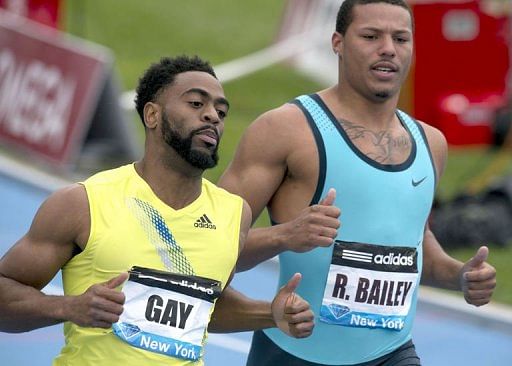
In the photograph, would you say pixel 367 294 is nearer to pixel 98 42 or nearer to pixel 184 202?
pixel 184 202

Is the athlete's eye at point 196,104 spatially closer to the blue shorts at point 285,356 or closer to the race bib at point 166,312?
the race bib at point 166,312

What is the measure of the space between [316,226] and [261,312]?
37 cm

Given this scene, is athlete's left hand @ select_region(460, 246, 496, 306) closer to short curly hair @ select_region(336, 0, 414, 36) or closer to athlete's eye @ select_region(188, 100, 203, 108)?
short curly hair @ select_region(336, 0, 414, 36)

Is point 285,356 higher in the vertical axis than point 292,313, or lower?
higher

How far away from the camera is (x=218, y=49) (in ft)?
74.2

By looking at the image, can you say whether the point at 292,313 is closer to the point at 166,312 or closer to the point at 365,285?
the point at 166,312

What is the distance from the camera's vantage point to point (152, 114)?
5383 millimetres

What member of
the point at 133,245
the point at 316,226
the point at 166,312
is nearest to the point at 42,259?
the point at 133,245

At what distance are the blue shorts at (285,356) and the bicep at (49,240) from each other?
140 centimetres

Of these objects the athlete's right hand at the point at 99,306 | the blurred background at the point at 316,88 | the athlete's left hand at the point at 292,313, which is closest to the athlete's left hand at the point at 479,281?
the athlete's left hand at the point at 292,313

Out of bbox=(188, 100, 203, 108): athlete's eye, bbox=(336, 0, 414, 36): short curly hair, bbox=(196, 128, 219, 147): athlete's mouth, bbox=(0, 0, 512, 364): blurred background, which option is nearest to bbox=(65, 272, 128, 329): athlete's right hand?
bbox=(196, 128, 219, 147): athlete's mouth

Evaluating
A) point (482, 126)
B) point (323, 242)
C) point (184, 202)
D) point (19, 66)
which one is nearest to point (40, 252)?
point (184, 202)

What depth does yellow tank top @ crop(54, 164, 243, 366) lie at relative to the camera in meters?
5.11

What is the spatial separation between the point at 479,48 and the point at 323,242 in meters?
11.1
